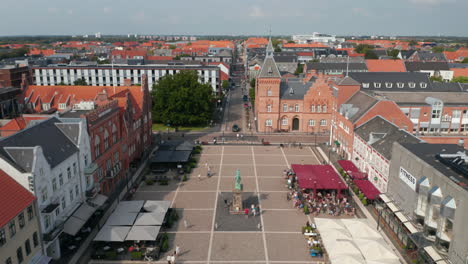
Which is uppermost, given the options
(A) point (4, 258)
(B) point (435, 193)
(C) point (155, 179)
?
(B) point (435, 193)

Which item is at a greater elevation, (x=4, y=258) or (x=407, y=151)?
(x=407, y=151)

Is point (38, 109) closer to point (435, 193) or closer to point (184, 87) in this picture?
point (184, 87)

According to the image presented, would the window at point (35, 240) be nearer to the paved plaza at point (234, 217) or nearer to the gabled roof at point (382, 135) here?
the paved plaza at point (234, 217)

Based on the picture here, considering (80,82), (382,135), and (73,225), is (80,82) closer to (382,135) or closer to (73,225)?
(73,225)

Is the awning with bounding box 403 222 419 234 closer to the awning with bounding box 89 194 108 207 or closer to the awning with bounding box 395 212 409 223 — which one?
the awning with bounding box 395 212 409 223

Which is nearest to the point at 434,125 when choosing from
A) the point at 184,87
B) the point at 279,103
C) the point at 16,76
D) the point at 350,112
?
the point at 350,112

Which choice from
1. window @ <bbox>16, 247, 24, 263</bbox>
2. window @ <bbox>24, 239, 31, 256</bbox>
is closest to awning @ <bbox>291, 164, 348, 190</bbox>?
window @ <bbox>24, 239, 31, 256</bbox>
